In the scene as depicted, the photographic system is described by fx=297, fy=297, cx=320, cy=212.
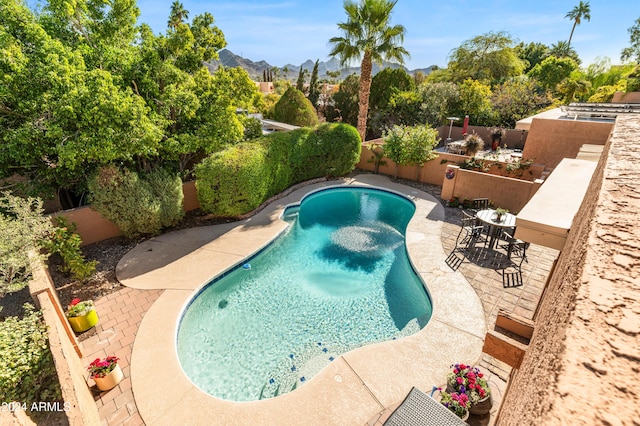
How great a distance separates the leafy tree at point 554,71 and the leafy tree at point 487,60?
2.79 meters

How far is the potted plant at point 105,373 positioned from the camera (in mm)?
6273

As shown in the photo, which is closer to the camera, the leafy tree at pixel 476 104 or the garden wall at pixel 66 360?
the garden wall at pixel 66 360

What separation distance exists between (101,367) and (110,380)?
1.12ft

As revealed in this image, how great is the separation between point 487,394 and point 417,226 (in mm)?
8326

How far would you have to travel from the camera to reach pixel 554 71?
3788 cm

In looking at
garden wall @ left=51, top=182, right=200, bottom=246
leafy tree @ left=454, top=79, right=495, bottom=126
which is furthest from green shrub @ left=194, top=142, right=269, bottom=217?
leafy tree @ left=454, top=79, right=495, bottom=126

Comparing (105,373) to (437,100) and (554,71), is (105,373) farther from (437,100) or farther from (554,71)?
(554,71)

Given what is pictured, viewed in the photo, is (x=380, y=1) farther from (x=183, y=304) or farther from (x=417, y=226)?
(x=183, y=304)

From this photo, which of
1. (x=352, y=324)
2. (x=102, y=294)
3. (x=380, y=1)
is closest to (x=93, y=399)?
(x=102, y=294)

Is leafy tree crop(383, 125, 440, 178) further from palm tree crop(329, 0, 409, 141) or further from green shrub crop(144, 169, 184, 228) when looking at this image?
green shrub crop(144, 169, 184, 228)

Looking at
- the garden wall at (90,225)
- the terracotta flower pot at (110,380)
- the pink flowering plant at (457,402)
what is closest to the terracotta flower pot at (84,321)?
the terracotta flower pot at (110,380)

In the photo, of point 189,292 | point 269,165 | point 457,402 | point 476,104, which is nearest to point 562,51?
point 476,104

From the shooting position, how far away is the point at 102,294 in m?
9.07

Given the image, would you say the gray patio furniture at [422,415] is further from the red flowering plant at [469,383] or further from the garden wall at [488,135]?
the garden wall at [488,135]
